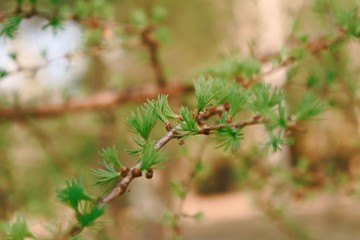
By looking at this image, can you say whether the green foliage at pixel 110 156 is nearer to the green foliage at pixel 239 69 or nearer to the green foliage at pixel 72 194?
the green foliage at pixel 72 194

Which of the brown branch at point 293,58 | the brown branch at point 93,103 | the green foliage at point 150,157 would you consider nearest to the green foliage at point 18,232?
the green foliage at point 150,157

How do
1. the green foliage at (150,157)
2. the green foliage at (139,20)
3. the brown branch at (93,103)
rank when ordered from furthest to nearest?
the brown branch at (93,103), the green foliage at (139,20), the green foliage at (150,157)

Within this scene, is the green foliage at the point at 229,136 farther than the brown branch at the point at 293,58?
No

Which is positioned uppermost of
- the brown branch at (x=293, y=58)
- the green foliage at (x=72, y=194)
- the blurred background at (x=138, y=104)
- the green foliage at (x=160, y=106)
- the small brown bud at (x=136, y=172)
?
the blurred background at (x=138, y=104)

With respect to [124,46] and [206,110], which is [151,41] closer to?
[124,46]

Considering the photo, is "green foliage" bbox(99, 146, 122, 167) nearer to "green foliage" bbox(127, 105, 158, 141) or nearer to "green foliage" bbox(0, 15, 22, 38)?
"green foliage" bbox(127, 105, 158, 141)

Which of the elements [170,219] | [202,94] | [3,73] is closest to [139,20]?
[3,73]
